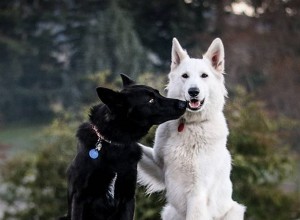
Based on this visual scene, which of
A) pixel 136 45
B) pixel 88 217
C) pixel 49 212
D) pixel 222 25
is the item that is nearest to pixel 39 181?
pixel 49 212

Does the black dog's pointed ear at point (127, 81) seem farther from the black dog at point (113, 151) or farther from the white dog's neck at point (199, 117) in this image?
the white dog's neck at point (199, 117)

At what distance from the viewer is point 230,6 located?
2812 cm

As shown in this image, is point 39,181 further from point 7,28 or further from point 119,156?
point 7,28

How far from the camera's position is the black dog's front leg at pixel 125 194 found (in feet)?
15.6

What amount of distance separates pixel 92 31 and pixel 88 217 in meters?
22.9

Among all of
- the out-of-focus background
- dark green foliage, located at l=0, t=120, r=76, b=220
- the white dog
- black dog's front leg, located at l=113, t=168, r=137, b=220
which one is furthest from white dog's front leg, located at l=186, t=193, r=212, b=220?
the out-of-focus background

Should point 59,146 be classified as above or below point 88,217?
above

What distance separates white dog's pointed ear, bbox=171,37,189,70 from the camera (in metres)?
4.95

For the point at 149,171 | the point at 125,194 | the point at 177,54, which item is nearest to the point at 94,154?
the point at 125,194

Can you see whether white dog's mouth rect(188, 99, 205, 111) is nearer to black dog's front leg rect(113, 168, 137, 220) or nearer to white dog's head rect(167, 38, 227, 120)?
white dog's head rect(167, 38, 227, 120)

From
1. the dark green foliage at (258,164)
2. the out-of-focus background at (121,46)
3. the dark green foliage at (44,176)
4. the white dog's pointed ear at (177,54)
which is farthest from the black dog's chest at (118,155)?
the out-of-focus background at (121,46)

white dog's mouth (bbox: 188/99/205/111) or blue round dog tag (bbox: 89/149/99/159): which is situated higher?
white dog's mouth (bbox: 188/99/205/111)

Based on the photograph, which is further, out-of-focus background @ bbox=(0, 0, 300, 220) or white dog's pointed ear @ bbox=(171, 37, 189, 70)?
out-of-focus background @ bbox=(0, 0, 300, 220)

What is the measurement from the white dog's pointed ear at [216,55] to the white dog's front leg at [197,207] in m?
0.89
